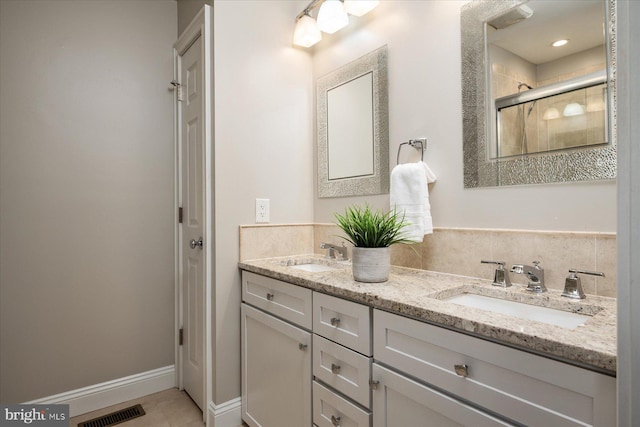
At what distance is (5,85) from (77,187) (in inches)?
22.2

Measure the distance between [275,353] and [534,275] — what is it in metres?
1.04

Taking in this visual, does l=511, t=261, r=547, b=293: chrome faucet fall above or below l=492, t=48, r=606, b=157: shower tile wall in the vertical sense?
below

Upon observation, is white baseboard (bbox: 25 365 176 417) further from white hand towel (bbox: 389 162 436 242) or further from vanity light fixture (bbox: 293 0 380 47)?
vanity light fixture (bbox: 293 0 380 47)

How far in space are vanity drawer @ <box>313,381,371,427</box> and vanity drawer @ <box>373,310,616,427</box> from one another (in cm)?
23

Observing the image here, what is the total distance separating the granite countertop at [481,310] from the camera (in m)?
0.66

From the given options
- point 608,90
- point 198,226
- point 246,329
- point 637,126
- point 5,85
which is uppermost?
point 5,85

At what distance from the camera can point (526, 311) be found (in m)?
1.06

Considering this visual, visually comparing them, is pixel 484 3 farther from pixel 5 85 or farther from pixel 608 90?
pixel 5 85

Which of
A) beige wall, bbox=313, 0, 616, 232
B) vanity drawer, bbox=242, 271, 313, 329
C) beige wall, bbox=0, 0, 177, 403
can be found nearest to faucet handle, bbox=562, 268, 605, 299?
beige wall, bbox=313, 0, 616, 232

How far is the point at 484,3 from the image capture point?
1.29 m

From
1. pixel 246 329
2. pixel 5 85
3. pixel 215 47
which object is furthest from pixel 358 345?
pixel 5 85

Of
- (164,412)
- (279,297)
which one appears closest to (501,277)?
(279,297)

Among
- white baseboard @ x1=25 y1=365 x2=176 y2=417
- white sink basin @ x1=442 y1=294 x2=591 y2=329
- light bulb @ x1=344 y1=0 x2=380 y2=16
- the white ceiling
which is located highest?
light bulb @ x1=344 y1=0 x2=380 y2=16

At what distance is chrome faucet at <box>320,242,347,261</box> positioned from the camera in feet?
5.93
